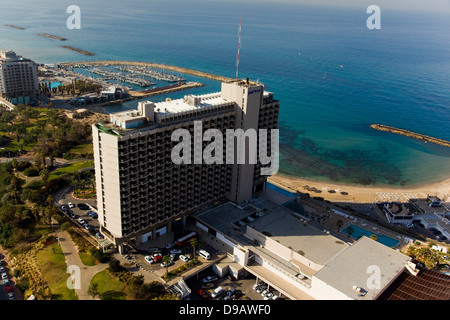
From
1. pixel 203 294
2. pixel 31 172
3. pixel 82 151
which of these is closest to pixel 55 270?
Answer: pixel 203 294

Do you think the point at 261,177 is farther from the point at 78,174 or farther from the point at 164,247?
the point at 78,174

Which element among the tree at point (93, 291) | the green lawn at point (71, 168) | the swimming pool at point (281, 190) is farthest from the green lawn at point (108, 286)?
the swimming pool at point (281, 190)

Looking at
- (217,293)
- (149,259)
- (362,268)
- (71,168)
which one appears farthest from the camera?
(71,168)

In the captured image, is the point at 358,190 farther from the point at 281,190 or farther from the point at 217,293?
the point at 217,293

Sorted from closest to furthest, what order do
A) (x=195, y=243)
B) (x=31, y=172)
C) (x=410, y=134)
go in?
(x=195, y=243), (x=31, y=172), (x=410, y=134)

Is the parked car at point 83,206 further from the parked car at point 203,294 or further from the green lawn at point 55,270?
the parked car at point 203,294

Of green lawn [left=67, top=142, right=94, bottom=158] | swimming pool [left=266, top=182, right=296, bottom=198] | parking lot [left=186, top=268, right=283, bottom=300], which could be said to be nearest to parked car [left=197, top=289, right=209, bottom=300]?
parking lot [left=186, top=268, right=283, bottom=300]
